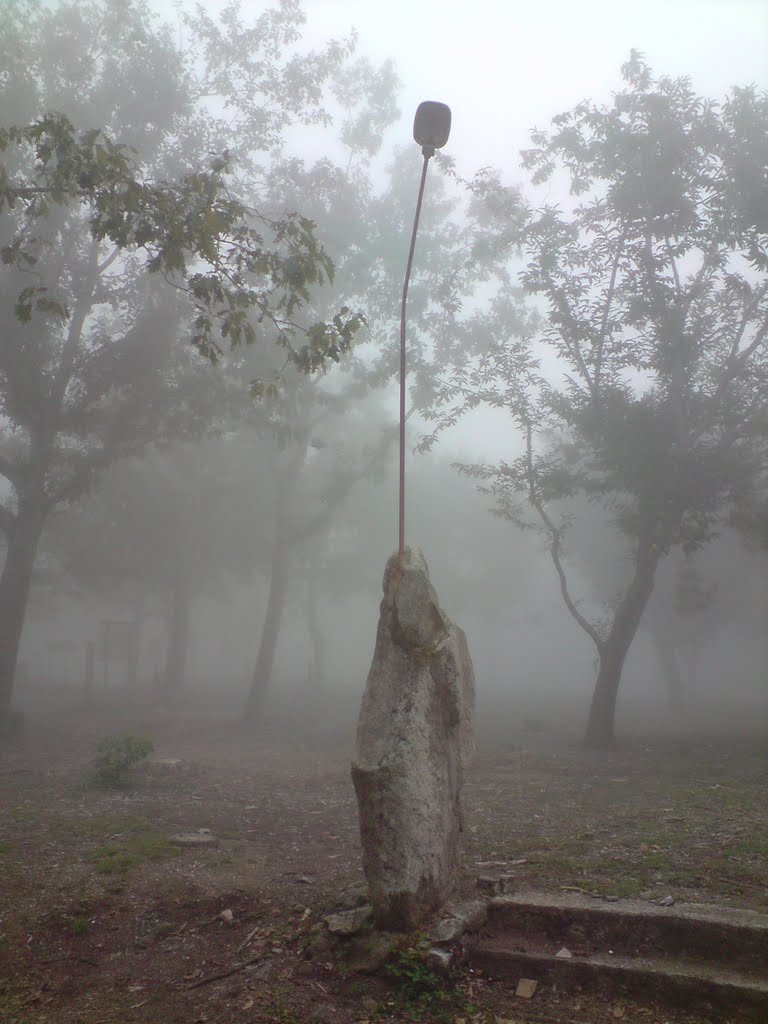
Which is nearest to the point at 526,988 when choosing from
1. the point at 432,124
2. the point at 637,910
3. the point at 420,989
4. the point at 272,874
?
the point at 420,989

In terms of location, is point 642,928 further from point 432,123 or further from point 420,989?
point 432,123

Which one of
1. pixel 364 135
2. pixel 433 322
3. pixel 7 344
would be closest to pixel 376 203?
pixel 364 135

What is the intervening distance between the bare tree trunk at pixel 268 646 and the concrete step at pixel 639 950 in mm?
15949

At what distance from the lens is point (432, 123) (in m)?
6.46

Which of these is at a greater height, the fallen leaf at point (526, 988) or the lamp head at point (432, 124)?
the lamp head at point (432, 124)

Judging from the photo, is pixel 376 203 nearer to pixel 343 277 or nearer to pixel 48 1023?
pixel 343 277

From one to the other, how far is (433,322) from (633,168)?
7226 millimetres

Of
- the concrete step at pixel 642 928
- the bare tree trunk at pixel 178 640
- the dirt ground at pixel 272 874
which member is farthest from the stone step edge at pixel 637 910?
the bare tree trunk at pixel 178 640

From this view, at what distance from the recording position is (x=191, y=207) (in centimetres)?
770

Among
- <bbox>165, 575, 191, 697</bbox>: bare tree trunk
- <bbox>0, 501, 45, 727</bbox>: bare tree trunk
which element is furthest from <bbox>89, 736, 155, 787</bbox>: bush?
<bbox>165, 575, 191, 697</bbox>: bare tree trunk

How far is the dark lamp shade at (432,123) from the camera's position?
643cm

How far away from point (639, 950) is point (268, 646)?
54.7ft

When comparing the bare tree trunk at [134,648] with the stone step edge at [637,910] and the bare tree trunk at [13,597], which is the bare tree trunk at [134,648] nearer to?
the bare tree trunk at [13,597]

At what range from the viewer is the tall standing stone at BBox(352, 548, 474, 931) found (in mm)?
5156
